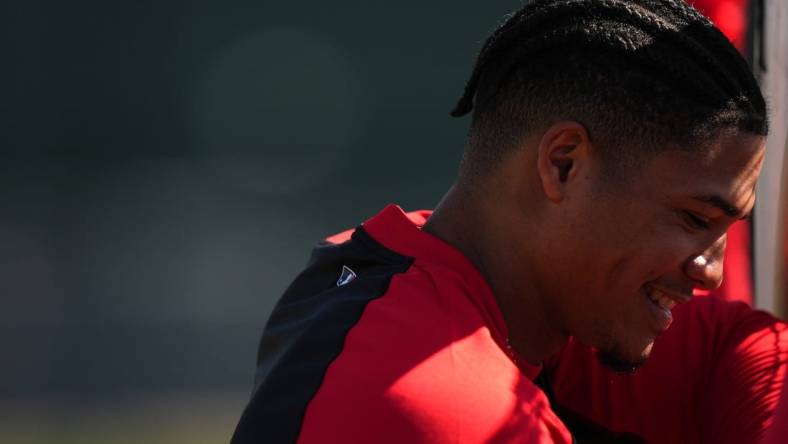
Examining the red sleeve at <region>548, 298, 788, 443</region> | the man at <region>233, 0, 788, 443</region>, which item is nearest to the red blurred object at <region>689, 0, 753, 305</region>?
the red sleeve at <region>548, 298, 788, 443</region>

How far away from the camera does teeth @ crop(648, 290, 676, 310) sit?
7.75 ft

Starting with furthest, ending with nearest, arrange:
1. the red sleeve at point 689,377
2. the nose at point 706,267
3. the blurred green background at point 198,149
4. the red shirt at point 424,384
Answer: the blurred green background at point 198,149 < the red sleeve at point 689,377 < the nose at point 706,267 < the red shirt at point 424,384

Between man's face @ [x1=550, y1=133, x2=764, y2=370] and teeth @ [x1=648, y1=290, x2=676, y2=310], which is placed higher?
man's face @ [x1=550, y1=133, x2=764, y2=370]

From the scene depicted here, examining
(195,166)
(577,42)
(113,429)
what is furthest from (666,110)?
(195,166)

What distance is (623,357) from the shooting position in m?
2.42

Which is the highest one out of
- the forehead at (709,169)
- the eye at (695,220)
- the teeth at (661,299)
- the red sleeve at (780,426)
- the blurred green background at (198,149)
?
the forehead at (709,169)

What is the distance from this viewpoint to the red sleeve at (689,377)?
263 centimetres

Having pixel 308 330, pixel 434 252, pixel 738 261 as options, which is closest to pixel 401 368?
pixel 308 330

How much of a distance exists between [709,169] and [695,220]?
0.13 meters

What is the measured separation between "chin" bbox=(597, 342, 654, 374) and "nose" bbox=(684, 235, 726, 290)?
191 millimetres

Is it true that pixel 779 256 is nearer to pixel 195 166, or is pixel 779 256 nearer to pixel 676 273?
pixel 676 273

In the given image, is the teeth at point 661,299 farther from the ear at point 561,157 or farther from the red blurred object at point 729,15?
the red blurred object at point 729,15

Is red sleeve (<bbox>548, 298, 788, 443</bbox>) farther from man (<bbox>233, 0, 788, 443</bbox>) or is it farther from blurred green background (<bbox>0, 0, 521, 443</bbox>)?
blurred green background (<bbox>0, 0, 521, 443</bbox>)

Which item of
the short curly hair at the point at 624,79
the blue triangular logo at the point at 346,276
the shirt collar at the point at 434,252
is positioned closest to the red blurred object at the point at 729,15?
the short curly hair at the point at 624,79
